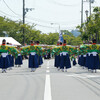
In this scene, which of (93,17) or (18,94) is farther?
(93,17)

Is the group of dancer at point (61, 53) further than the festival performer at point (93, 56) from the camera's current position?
Yes

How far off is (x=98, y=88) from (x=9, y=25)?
5676cm

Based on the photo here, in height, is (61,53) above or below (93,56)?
above

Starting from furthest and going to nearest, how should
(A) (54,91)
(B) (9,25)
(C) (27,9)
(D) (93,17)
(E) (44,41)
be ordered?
(E) (44,41) < (B) (9,25) < (C) (27,9) < (D) (93,17) < (A) (54,91)

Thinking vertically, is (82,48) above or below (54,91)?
above

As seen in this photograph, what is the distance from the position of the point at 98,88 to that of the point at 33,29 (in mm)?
56246

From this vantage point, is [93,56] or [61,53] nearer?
[93,56]

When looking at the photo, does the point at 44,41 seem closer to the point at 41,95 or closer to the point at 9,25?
the point at 9,25

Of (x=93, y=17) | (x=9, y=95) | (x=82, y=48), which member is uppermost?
(x=93, y=17)

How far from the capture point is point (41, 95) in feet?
29.5

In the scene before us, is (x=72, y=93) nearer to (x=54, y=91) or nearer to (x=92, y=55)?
(x=54, y=91)

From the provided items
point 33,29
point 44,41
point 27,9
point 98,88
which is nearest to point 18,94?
point 98,88

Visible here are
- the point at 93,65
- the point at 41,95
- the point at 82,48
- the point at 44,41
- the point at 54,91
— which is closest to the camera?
the point at 41,95

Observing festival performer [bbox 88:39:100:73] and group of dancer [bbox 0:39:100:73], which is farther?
group of dancer [bbox 0:39:100:73]
